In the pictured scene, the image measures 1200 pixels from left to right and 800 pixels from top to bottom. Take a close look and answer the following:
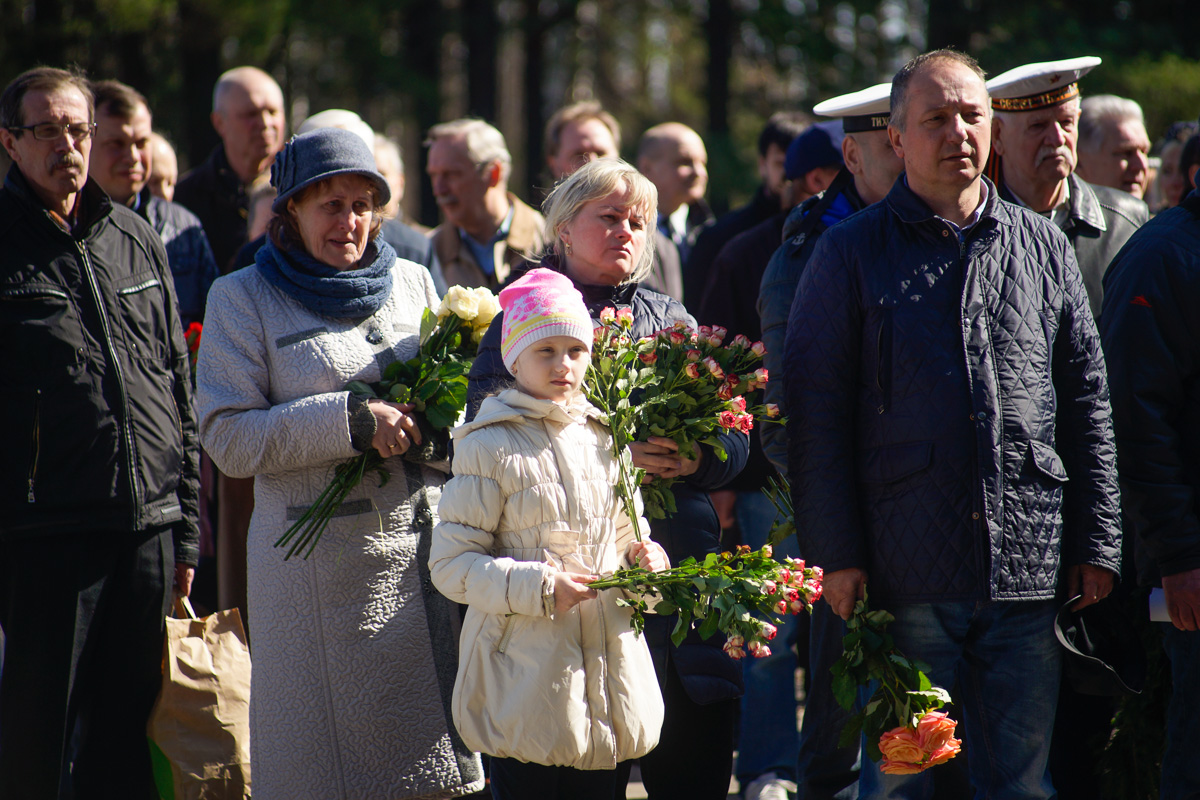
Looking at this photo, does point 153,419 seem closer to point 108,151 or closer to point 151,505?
point 151,505

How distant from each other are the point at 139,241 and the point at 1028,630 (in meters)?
2.96

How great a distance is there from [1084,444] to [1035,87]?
155cm

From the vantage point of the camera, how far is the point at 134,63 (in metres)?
12.2

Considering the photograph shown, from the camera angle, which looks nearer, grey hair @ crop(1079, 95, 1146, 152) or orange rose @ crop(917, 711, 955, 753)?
orange rose @ crop(917, 711, 955, 753)

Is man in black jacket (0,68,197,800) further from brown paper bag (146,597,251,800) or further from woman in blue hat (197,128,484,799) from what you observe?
woman in blue hat (197,128,484,799)

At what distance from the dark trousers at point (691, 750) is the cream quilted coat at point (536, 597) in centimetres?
51

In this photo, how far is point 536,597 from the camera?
110 inches

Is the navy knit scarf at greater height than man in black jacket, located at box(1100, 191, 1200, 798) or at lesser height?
greater

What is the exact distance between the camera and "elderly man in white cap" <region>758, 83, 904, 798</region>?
3.91 metres

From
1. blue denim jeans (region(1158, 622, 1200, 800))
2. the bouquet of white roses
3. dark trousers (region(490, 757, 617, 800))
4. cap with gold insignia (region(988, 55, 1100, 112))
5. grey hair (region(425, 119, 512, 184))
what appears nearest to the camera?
dark trousers (region(490, 757, 617, 800))

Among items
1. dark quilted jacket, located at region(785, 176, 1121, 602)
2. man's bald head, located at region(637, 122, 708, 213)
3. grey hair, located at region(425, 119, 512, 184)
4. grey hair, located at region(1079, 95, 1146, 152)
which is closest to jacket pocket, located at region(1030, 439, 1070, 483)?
dark quilted jacket, located at region(785, 176, 1121, 602)

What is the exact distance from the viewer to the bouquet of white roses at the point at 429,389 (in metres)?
3.57

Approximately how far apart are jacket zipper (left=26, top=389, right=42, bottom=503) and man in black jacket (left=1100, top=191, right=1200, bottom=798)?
123 inches

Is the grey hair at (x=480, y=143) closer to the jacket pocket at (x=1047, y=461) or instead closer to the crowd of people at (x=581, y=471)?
the crowd of people at (x=581, y=471)
